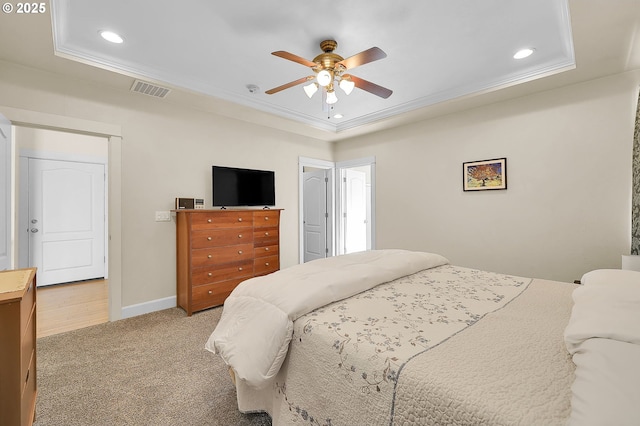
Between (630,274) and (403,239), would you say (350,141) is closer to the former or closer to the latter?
(403,239)

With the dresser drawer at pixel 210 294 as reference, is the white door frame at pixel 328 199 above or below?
above

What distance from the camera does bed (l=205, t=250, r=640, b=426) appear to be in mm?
770

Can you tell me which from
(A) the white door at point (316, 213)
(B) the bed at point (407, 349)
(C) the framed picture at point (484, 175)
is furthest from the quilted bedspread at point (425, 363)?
(A) the white door at point (316, 213)

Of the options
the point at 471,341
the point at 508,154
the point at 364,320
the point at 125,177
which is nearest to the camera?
the point at 471,341

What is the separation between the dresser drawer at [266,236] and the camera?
379 cm

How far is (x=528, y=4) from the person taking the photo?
2004 mm

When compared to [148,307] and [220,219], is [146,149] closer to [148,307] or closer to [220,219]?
[220,219]

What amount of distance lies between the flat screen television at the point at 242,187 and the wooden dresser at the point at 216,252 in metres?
0.38

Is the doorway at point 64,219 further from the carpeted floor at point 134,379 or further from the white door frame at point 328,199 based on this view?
the white door frame at point 328,199

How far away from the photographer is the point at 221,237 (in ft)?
11.2

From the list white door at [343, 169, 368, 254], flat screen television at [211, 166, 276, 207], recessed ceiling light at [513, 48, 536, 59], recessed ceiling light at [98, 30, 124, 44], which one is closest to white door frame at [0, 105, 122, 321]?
recessed ceiling light at [98, 30, 124, 44]

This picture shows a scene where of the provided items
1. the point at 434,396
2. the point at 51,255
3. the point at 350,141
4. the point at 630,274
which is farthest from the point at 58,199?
the point at 630,274

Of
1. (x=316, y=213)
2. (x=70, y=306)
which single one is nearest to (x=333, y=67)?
(x=316, y=213)

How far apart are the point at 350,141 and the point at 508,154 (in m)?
2.59
